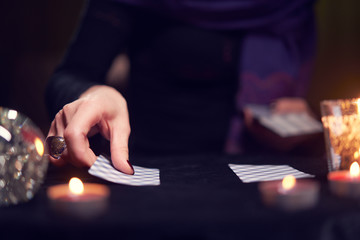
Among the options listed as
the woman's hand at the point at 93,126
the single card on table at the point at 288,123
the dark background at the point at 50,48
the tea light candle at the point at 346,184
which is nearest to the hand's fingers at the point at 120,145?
the woman's hand at the point at 93,126

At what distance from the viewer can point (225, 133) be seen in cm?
Answer: 104

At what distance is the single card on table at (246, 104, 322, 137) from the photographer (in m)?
0.80

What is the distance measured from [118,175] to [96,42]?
497mm

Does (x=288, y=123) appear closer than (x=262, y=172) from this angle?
No

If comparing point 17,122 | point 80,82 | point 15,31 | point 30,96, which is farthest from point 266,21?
point 15,31

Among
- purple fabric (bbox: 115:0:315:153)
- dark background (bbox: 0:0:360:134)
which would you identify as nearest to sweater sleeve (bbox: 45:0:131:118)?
purple fabric (bbox: 115:0:315:153)

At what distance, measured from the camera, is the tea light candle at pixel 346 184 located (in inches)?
13.9

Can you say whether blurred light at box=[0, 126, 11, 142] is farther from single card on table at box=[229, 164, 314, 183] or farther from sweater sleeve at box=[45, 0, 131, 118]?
sweater sleeve at box=[45, 0, 131, 118]

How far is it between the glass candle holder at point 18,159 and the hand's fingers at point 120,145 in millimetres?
89

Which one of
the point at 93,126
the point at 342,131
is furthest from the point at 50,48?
the point at 342,131

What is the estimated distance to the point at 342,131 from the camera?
46 cm

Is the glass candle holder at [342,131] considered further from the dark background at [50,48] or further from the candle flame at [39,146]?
the dark background at [50,48]

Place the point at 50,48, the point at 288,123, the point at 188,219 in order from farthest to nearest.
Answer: the point at 50,48 < the point at 288,123 < the point at 188,219

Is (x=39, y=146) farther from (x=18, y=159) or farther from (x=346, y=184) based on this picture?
(x=346, y=184)
